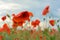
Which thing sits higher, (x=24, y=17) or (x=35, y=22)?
(x=24, y=17)

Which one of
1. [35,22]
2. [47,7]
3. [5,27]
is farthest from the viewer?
[35,22]

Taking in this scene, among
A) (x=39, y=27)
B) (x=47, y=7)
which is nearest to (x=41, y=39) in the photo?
(x=47, y=7)

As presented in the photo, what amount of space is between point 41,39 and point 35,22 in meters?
0.91

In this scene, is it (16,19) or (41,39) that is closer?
(16,19)

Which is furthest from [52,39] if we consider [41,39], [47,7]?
[47,7]

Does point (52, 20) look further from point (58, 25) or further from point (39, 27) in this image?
point (39, 27)

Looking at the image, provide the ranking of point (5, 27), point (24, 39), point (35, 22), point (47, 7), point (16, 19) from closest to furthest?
point (16, 19) < point (24, 39) < point (47, 7) < point (5, 27) < point (35, 22)

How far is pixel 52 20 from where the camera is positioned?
2715 millimetres

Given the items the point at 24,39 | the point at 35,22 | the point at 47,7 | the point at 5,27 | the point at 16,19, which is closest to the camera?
the point at 16,19

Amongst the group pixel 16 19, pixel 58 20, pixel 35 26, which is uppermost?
pixel 16 19

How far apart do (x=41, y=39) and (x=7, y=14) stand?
2.53 feet

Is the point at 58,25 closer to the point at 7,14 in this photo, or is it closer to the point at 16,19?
the point at 7,14

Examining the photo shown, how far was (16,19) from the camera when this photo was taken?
5.85 ft

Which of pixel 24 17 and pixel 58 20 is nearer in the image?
pixel 24 17
